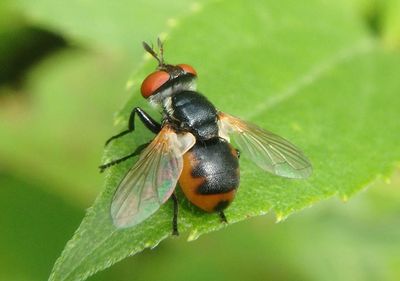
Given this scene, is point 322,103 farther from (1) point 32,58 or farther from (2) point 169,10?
(1) point 32,58

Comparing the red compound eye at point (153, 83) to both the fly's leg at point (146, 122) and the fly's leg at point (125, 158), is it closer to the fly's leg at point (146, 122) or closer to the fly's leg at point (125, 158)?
the fly's leg at point (146, 122)

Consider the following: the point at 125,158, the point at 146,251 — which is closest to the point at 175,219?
the point at 125,158

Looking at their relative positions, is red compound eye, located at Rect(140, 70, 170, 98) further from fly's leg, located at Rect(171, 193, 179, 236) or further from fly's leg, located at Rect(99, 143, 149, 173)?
fly's leg, located at Rect(171, 193, 179, 236)

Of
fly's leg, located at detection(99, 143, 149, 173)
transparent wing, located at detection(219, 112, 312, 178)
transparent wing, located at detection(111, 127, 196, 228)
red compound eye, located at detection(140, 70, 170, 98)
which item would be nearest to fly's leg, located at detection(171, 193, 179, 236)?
transparent wing, located at detection(111, 127, 196, 228)

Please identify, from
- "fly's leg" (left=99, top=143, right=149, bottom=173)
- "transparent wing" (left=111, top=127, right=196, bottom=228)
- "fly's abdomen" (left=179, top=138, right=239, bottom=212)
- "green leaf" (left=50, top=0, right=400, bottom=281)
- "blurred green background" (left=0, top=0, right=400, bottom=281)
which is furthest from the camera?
"blurred green background" (left=0, top=0, right=400, bottom=281)

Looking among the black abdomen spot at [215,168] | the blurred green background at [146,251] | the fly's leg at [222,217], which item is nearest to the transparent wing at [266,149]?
the black abdomen spot at [215,168]

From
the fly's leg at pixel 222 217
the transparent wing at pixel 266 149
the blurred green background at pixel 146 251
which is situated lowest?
the blurred green background at pixel 146 251

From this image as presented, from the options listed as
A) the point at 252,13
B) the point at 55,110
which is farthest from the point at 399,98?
the point at 55,110
